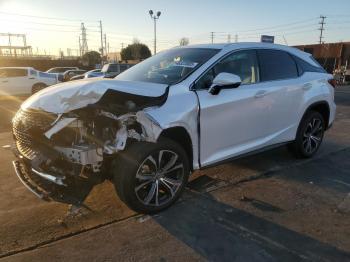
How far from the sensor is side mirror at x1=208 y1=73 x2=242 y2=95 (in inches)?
162

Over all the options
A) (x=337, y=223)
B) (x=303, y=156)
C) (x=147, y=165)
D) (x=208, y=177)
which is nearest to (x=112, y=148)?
(x=147, y=165)

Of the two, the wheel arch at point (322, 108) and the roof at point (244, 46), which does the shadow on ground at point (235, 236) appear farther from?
the wheel arch at point (322, 108)

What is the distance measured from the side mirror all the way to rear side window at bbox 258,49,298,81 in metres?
1.01

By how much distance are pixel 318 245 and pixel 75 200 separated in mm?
2316

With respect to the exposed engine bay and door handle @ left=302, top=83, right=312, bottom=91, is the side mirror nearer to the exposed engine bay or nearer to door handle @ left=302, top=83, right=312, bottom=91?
the exposed engine bay

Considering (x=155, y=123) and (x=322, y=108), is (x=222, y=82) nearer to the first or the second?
(x=155, y=123)

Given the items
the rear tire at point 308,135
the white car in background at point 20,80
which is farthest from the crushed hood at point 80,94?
the white car in background at point 20,80

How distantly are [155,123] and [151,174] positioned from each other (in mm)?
559

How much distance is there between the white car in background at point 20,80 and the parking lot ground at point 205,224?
13660mm

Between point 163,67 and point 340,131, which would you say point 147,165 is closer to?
point 163,67

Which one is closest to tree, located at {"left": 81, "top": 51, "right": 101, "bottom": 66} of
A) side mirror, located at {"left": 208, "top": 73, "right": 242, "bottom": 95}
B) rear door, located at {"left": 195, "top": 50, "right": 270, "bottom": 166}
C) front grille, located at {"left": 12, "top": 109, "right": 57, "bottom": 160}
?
rear door, located at {"left": 195, "top": 50, "right": 270, "bottom": 166}

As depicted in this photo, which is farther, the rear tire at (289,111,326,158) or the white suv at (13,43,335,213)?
the rear tire at (289,111,326,158)

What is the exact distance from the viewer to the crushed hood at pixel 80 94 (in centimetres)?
354

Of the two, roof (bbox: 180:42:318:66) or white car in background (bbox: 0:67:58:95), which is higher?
roof (bbox: 180:42:318:66)
